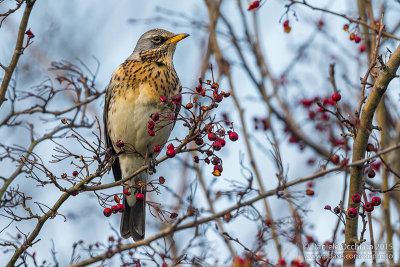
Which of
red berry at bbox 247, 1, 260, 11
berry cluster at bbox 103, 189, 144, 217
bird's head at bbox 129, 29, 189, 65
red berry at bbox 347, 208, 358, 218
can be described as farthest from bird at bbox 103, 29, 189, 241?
red berry at bbox 347, 208, 358, 218

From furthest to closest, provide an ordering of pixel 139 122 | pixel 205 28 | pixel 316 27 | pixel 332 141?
pixel 316 27 → pixel 205 28 → pixel 332 141 → pixel 139 122

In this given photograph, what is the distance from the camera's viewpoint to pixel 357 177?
3336 mm

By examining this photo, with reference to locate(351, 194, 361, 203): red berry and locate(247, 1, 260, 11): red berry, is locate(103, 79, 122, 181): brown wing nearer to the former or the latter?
locate(247, 1, 260, 11): red berry

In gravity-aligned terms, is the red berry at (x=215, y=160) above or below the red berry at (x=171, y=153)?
below

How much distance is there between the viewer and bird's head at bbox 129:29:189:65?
5.79 metres

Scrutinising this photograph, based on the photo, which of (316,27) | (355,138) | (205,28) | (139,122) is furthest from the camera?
(316,27)

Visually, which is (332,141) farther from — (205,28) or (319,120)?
(205,28)

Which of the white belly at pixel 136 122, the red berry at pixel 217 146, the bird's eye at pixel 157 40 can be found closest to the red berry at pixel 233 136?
the red berry at pixel 217 146

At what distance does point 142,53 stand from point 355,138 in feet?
10.4

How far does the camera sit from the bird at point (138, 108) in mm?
5188

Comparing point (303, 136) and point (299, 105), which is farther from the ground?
point (299, 105)

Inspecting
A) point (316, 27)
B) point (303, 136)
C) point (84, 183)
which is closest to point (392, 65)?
point (84, 183)

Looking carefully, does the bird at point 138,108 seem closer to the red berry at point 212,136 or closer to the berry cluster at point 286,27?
the berry cluster at point 286,27

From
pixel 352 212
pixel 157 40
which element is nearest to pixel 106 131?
pixel 157 40
